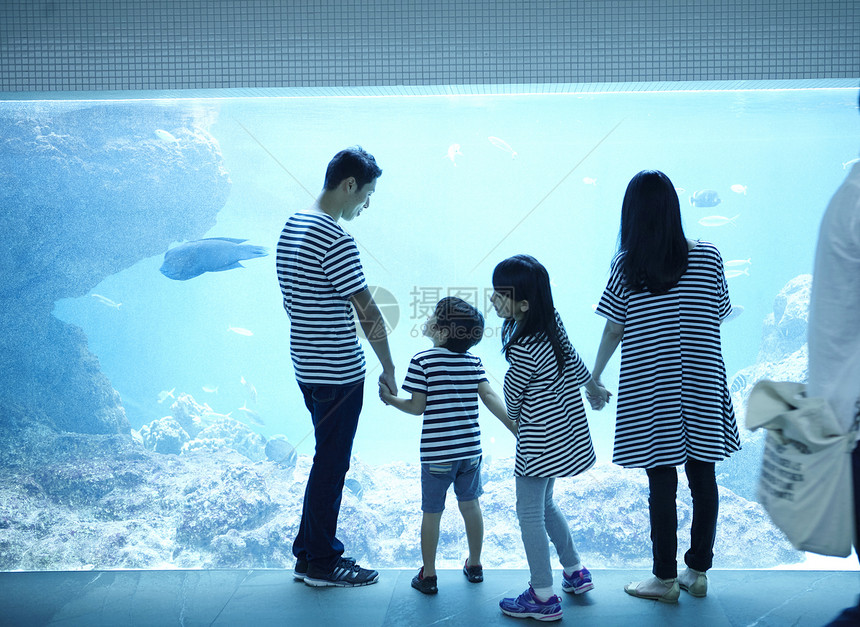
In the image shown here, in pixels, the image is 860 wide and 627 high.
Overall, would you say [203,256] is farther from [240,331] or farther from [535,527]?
[535,527]

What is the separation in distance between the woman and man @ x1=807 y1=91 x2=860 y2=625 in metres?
1.12

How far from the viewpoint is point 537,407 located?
2.54 meters

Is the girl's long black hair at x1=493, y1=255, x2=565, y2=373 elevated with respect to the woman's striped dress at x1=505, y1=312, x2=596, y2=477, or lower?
elevated

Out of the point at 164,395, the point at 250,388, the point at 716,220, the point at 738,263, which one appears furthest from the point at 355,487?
the point at 716,220

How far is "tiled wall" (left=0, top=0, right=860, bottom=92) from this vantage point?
3148 millimetres

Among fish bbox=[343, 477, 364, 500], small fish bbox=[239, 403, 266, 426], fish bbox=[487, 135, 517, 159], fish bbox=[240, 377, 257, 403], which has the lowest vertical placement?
fish bbox=[343, 477, 364, 500]

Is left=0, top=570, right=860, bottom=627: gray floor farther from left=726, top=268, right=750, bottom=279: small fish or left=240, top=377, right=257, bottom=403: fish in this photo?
left=726, top=268, right=750, bottom=279: small fish

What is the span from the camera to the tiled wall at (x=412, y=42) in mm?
3148

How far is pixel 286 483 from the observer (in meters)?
4.30

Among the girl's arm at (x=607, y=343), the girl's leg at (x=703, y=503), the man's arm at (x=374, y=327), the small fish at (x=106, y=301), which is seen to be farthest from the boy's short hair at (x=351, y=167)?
the small fish at (x=106, y=301)

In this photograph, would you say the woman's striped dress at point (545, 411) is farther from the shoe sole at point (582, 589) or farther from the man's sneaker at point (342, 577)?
the man's sneaker at point (342, 577)

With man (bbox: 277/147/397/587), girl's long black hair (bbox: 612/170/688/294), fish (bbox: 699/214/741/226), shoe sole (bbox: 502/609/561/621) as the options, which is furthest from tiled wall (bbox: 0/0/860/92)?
fish (bbox: 699/214/741/226)

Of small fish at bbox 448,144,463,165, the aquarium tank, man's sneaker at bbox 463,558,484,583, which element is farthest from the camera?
small fish at bbox 448,144,463,165

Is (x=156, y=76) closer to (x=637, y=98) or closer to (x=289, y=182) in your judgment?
(x=289, y=182)
